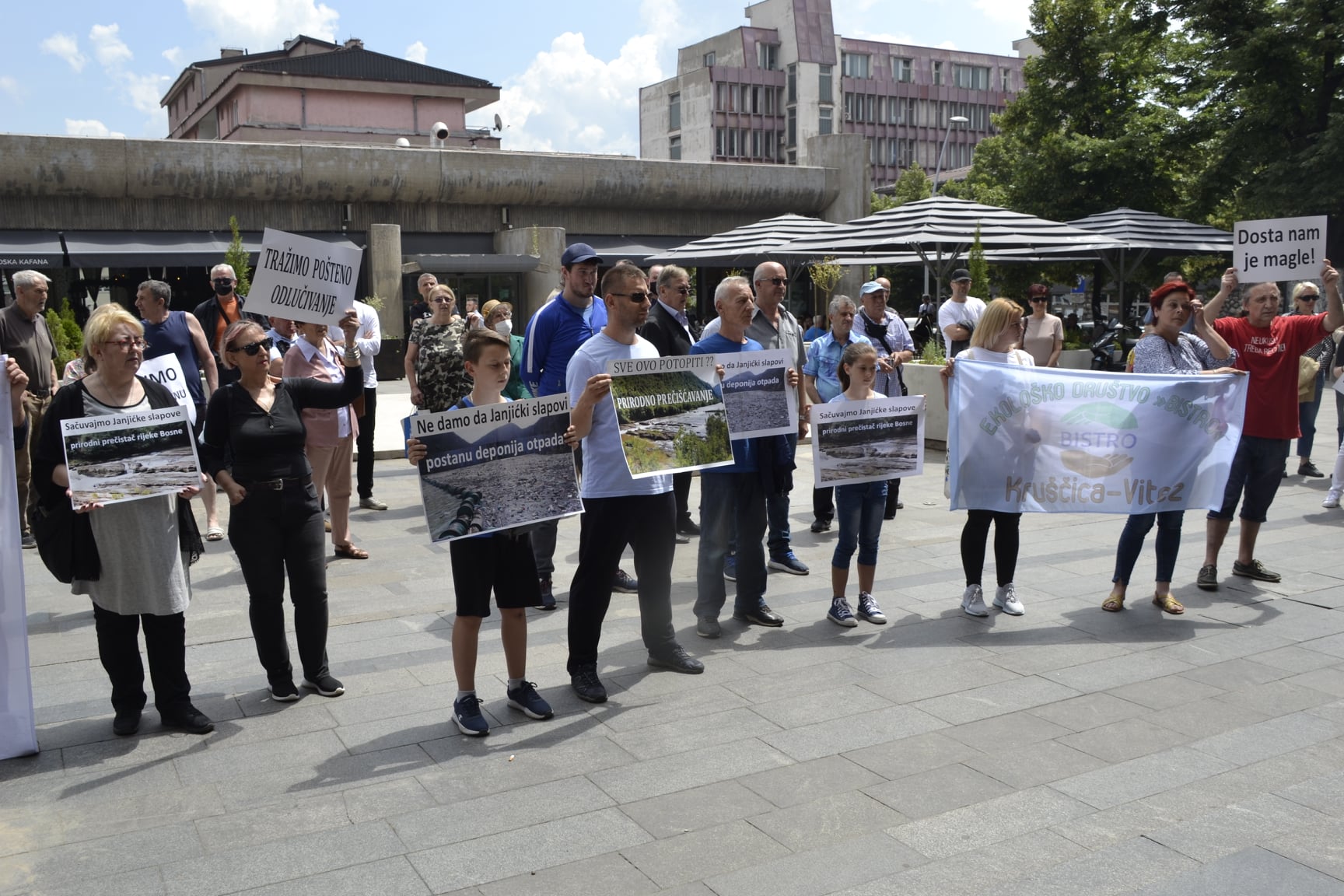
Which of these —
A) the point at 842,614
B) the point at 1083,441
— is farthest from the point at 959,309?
the point at 842,614

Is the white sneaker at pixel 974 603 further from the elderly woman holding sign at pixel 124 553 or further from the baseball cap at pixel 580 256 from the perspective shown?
the elderly woman holding sign at pixel 124 553

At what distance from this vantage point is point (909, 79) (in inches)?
4422

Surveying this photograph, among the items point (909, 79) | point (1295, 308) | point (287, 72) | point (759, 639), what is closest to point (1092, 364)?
point (1295, 308)

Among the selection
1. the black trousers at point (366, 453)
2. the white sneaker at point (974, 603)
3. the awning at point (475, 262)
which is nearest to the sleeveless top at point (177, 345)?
the black trousers at point (366, 453)

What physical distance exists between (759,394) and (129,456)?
3.10 m


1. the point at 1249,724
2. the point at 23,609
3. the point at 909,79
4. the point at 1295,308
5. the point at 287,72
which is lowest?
the point at 1249,724

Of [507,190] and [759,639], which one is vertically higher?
[507,190]

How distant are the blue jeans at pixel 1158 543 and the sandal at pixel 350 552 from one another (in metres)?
4.98

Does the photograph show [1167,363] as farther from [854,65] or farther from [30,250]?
[854,65]

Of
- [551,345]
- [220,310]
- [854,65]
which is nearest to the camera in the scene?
[551,345]

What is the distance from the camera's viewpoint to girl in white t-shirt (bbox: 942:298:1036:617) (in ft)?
22.1

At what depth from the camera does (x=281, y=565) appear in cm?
531

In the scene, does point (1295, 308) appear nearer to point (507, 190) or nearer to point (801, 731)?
point (801, 731)

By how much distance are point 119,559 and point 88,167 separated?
24.8 metres
